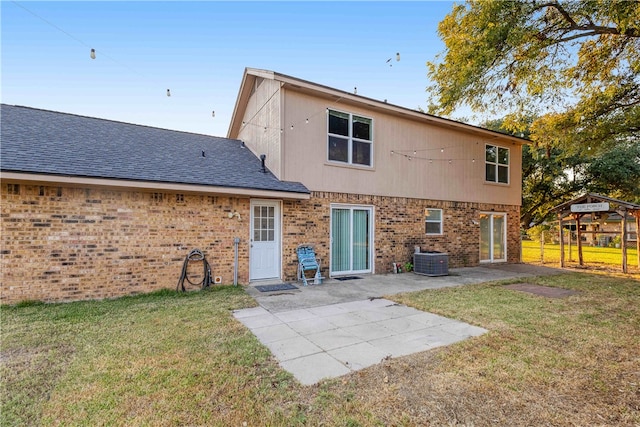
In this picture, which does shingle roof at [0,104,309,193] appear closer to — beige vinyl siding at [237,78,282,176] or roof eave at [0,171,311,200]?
roof eave at [0,171,311,200]

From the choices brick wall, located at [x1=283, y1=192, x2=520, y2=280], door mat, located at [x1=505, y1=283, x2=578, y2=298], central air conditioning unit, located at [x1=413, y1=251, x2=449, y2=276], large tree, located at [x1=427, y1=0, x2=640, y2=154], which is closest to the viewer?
large tree, located at [x1=427, y1=0, x2=640, y2=154]

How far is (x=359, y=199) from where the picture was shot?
30.6 ft

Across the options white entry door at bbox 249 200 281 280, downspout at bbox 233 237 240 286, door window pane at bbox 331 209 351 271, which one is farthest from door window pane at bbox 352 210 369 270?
downspout at bbox 233 237 240 286

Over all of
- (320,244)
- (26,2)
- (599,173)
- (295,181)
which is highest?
(26,2)

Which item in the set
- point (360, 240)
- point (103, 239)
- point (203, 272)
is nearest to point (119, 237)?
point (103, 239)

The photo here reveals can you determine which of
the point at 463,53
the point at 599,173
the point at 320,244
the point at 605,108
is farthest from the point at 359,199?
the point at 599,173

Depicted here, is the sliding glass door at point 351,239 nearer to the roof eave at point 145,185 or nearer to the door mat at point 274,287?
the roof eave at point 145,185

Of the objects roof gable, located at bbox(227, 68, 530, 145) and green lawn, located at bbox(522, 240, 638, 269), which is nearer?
roof gable, located at bbox(227, 68, 530, 145)

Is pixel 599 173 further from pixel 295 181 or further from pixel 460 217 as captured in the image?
pixel 295 181

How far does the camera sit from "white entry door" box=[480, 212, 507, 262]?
12.4 metres

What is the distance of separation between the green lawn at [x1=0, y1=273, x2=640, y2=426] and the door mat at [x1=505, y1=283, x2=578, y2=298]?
6.28 feet

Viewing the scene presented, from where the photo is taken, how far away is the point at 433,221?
1098cm

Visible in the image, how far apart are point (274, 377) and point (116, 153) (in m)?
6.56

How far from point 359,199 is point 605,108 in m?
7.55
